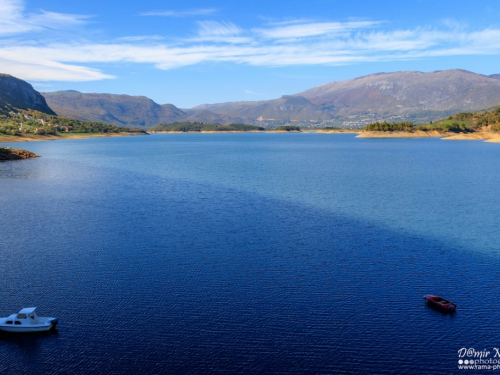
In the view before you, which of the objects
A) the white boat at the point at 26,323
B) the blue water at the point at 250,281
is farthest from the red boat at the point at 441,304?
the white boat at the point at 26,323

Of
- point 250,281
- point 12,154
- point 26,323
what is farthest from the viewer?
point 12,154

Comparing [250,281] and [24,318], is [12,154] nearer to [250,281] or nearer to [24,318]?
[24,318]

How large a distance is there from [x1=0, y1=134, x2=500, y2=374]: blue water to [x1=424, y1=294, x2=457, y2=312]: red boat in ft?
1.46

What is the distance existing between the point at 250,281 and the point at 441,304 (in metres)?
13.1

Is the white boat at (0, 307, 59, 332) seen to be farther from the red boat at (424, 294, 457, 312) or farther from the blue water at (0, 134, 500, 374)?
the red boat at (424, 294, 457, 312)

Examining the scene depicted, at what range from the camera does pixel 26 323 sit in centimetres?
2514

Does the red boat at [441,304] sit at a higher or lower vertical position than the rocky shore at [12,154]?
lower

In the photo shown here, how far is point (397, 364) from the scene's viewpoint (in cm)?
2180

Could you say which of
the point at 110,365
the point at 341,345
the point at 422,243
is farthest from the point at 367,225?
the point at 110,365

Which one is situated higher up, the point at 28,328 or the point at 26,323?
the point at 26,323

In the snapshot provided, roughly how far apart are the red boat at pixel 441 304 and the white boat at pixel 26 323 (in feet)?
78.1

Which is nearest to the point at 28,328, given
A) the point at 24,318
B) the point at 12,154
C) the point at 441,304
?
the point at 24,318

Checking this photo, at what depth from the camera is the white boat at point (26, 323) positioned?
25031mm

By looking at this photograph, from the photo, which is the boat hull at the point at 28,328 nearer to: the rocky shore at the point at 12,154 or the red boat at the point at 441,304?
the red boat at the point at 441,304
